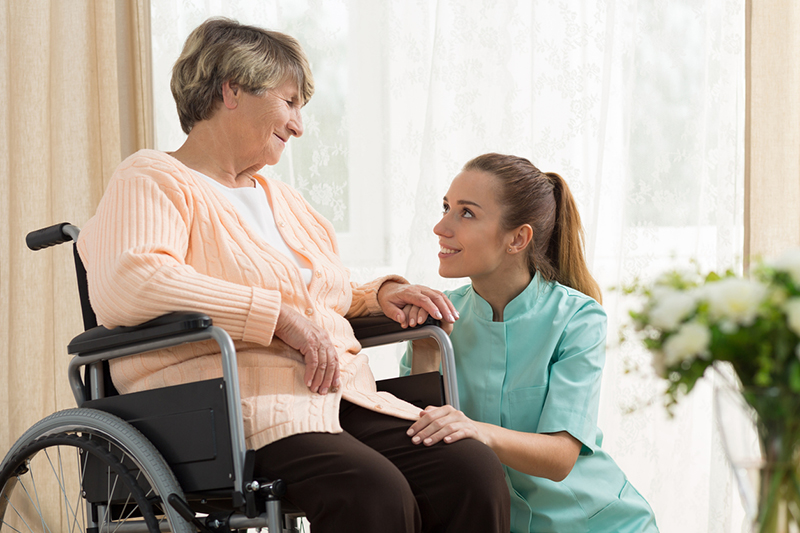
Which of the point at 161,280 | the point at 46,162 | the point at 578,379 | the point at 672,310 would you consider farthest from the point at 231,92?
the point at 46,162

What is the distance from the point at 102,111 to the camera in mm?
2242

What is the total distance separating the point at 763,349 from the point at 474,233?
3.18ft

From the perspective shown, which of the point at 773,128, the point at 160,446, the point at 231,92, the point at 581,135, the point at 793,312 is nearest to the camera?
the point at 793,312

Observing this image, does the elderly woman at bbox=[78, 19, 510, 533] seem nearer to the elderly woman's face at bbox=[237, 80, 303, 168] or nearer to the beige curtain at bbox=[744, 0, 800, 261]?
the elderly woman's face at bbox=[237, 80, 303, 168]

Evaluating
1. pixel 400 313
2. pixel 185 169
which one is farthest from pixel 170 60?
pixel 400 313

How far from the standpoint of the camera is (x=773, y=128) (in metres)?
1.81

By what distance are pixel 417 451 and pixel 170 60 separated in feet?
5.34

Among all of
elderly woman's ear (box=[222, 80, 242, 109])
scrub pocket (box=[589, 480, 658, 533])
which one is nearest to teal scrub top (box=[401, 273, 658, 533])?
scrub pocket (box=[589, 480, 658, 533])

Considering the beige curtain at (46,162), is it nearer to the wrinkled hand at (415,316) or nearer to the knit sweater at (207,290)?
the knit sweater at (207,290)

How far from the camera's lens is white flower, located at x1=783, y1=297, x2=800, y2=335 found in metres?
0.58

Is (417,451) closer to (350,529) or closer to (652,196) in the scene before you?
(350,529)

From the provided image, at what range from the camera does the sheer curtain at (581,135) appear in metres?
1.88

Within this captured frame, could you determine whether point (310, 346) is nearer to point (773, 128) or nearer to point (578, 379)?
point (578, 379)

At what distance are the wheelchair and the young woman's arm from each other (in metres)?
0.26
